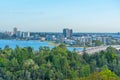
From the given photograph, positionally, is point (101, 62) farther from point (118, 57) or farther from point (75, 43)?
point (75, 43)

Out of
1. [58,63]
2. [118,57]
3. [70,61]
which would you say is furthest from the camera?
[118,57]

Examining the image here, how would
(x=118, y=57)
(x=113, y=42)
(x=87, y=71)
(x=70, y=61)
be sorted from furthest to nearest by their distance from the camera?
(x=113, y=42)
(x=118, y=57)
(x=70, y=61)
(x=87, y=71)

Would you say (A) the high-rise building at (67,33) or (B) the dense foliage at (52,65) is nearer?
(B) the dense foliage at (52,65)

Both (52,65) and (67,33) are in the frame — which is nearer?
(52,65)

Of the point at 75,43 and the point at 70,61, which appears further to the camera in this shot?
the point at 75,43

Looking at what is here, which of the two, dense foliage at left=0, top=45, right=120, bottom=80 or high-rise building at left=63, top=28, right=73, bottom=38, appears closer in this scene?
dense foliage at left=0, top=45, right=120, bottom=80

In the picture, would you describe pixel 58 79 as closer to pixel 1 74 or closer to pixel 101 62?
pixel 1 74

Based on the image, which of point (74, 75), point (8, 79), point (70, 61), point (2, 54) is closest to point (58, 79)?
point (74, 75)
